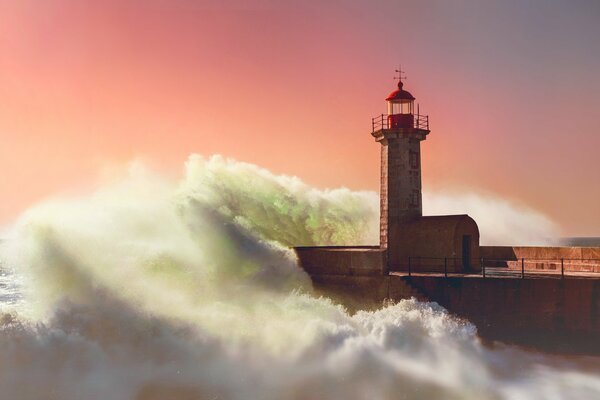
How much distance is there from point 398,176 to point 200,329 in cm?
864

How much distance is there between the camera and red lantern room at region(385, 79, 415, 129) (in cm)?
1903

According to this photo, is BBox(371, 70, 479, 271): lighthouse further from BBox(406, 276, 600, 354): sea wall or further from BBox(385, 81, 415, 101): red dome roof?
BBox(406, 276, 600, 354): sea wall

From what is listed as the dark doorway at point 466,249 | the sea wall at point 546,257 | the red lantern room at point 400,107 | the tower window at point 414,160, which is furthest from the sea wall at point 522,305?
the red lantern room at point 400,107

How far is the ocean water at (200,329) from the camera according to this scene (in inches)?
445

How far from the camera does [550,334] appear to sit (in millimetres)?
14383

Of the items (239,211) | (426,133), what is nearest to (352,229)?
(239,211)

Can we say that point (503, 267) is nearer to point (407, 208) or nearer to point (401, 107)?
point (407, 208)

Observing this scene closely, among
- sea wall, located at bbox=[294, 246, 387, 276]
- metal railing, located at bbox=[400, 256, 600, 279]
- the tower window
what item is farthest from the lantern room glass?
sea wall, located at bbox=[294, 246, 387, 276]

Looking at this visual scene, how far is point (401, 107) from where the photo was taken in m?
19.3

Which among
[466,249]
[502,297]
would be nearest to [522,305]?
[502,297]

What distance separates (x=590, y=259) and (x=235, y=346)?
424 inches

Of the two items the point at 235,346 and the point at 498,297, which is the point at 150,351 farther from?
the point at 498,297

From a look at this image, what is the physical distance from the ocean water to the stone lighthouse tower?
346 centimetres

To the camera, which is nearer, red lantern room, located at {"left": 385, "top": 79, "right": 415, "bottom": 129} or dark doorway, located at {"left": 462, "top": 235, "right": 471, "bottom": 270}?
dark doorway, located at {"left": 462, "top": 235, "right": 471, "bottom": 270}
